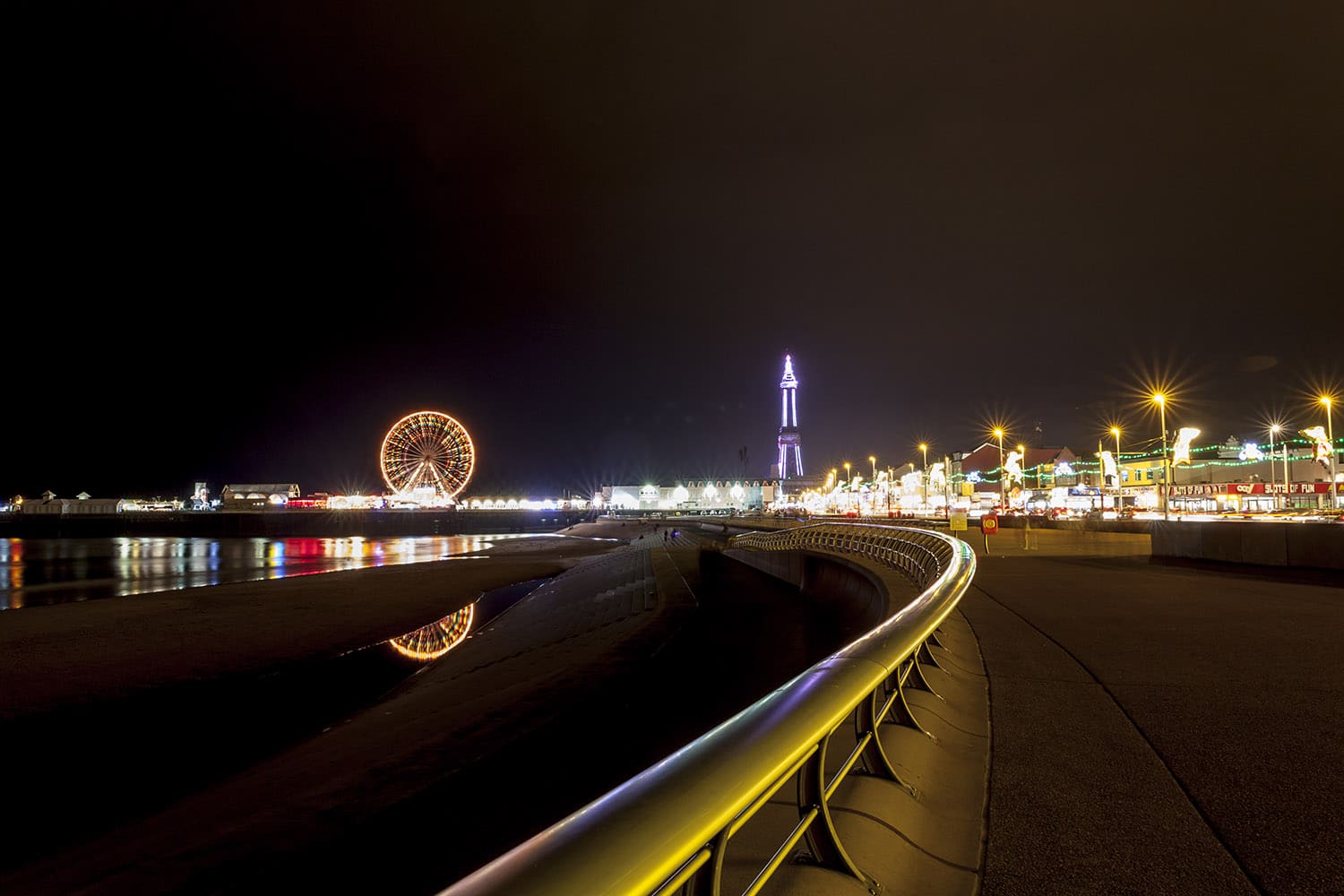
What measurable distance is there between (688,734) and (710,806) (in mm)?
9737

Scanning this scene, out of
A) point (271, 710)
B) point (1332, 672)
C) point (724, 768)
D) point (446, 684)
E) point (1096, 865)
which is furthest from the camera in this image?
point (446, 684)

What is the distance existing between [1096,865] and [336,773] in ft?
29.4

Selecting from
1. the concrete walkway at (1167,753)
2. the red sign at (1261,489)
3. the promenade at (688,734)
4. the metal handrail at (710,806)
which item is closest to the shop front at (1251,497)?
the red sign at (1261,489)

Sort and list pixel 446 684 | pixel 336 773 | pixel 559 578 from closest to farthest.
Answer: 1. pixel 336 773
2. pixel 446 684
3. pixel 559 578

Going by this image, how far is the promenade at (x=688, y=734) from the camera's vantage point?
3.78 m

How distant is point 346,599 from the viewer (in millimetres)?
28484

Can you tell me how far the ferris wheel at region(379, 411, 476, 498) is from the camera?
103m

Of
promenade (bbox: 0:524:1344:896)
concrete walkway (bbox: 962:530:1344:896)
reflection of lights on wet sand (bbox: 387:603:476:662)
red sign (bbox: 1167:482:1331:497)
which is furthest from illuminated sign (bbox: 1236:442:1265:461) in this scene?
concrete walkway (bbox: 962:530:1344:896)

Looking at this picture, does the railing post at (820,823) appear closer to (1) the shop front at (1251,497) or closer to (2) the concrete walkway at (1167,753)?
(2) the concrete walkway at (1167,753)

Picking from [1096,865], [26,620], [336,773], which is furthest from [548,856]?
[26,620]

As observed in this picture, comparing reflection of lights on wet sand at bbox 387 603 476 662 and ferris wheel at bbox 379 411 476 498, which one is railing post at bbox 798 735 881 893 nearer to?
reflection of lights on wet sand at bbox 387 603 476 662

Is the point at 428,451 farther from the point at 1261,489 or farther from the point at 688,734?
the point at 688,734

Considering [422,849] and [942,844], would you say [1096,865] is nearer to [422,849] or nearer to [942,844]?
[942,844]

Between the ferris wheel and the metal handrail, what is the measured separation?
102799 millimetres
